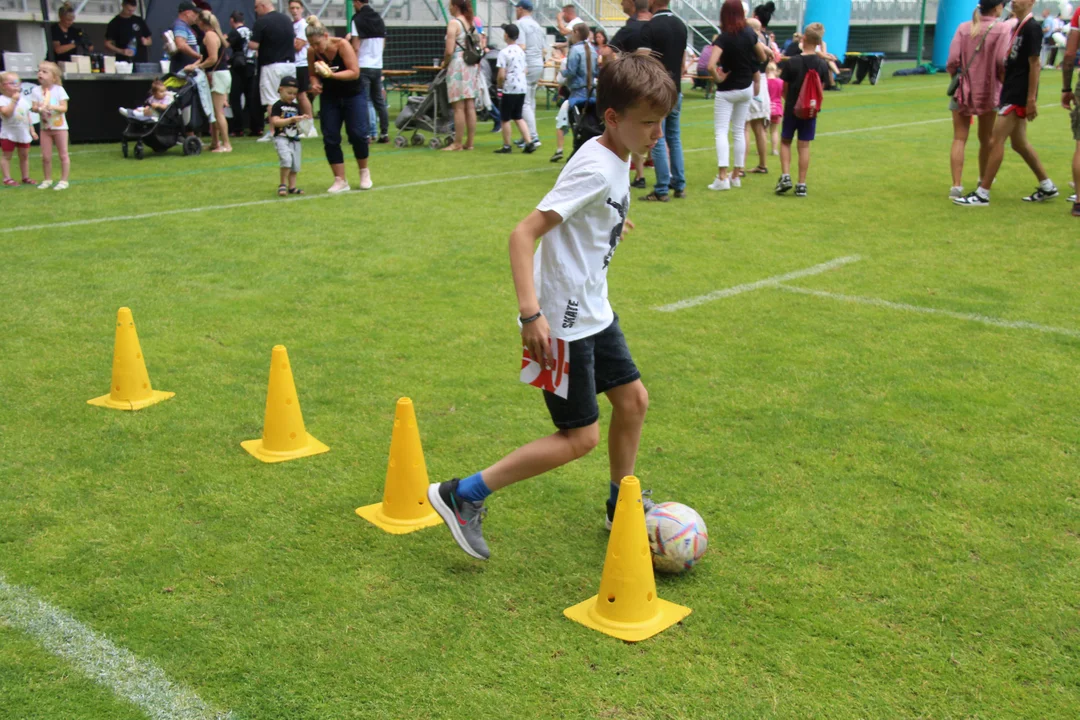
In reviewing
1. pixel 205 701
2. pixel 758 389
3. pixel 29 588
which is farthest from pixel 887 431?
pixel 29 588

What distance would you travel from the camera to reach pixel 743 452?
182 inches

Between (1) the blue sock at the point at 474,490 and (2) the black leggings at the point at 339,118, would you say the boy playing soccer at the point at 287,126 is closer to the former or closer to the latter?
(2) the black leggings at the point at 339,118

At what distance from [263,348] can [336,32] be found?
68.7ft

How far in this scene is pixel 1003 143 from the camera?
1027 centimetres

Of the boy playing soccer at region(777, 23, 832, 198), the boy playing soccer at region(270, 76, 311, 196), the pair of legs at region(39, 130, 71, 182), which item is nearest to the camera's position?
the boy playing soccer at region(777, 23, 832, 198)

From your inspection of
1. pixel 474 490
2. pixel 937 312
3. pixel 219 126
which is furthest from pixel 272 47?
pixel 474 490

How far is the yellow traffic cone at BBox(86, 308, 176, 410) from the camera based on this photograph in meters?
5.15

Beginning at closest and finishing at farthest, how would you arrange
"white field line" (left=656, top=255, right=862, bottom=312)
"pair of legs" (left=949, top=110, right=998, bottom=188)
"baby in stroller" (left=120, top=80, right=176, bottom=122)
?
1. "white field line" (left=656, top=255, right=862, bottom=312)
2. "pair of legs" (left=949, top=110, right=998, bottom=188)
3. "baby in stroller" (left=120, top=80, right=176, bottom=122)

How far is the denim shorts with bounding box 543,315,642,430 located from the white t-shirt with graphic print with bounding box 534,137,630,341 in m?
0.07

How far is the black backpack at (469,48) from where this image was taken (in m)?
14.8

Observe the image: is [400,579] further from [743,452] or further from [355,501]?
[743,452]

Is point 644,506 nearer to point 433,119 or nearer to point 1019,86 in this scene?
point 1019,86

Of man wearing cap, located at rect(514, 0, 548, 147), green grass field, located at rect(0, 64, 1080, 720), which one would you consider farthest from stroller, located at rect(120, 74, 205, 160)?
green grass field, located at rect(0, 64, 1080, 720)

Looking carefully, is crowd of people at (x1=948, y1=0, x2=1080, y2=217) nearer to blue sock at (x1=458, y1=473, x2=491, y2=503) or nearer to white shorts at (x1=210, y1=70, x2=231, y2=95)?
blue sock at (x1=458, y1=473, x2=491, y2=503)
